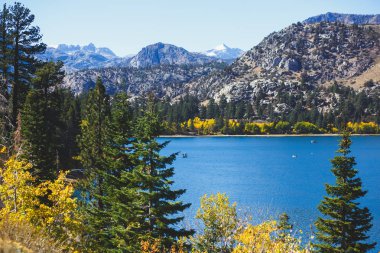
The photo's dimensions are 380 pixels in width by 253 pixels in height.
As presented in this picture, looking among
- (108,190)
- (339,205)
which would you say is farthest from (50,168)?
(339,205)

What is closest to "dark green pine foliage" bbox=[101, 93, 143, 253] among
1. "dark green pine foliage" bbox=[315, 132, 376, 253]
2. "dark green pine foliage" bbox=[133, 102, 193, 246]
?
"dark green pine foliage" bbox=[133, 102, 193, 246]

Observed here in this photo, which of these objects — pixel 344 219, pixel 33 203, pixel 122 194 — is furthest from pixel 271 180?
pixel 33 203

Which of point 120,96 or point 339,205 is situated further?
point 120,96

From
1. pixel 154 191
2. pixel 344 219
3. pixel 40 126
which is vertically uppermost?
pixel 40 126

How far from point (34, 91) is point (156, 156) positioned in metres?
24.2

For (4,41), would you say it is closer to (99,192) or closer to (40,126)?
(40,126)

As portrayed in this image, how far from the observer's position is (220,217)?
100 ft

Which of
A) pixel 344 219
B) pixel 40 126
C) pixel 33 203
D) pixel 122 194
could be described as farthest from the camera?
pixel 40 126

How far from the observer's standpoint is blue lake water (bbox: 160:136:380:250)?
64062 mm

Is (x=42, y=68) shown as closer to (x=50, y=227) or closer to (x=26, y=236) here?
(x=50, y=227)

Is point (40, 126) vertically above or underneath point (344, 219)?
above

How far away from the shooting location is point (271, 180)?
9619 centimetres

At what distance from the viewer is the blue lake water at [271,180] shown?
6406cm

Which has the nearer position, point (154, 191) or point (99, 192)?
point (154, 191)
